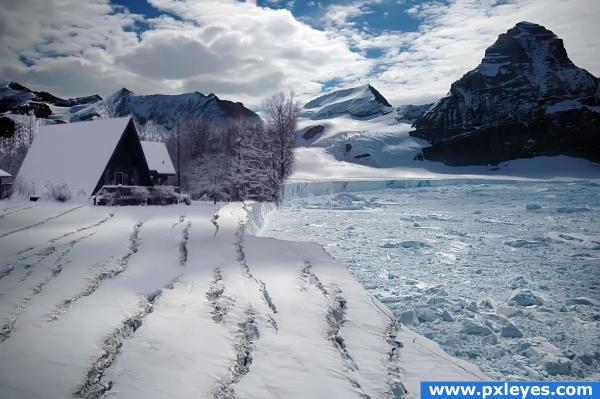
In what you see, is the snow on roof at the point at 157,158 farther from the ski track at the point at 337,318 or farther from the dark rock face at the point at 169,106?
the dark rock face at the point at 169,106

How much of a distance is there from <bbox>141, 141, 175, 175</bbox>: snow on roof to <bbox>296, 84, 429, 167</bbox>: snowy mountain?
42.0 metres

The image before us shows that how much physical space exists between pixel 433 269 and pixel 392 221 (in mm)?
9092

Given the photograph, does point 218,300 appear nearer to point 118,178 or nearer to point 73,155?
point 118,178

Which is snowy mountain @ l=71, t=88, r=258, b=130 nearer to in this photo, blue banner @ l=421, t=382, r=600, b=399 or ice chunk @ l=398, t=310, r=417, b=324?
ice chunk @ l=398, t=310, r=417, b=324

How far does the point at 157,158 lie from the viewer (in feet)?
119

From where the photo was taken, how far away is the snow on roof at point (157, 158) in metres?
35.4

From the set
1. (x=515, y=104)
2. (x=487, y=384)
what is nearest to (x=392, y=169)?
(x=515, y=104)

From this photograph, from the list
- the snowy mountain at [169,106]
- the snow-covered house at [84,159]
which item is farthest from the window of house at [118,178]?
the snowy mountain at [169,106]

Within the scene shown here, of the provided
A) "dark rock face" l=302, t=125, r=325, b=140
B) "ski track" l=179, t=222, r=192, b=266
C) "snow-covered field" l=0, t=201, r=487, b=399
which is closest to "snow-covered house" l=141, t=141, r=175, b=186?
"ski track" l=179, t=222, r=192, b=266

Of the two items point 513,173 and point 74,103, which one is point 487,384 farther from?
point 74,103

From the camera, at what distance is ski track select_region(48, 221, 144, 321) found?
471 cm

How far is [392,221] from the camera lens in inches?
750

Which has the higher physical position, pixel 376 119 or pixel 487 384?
pixel 376 119

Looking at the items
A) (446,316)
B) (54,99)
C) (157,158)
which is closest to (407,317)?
(446,316)
